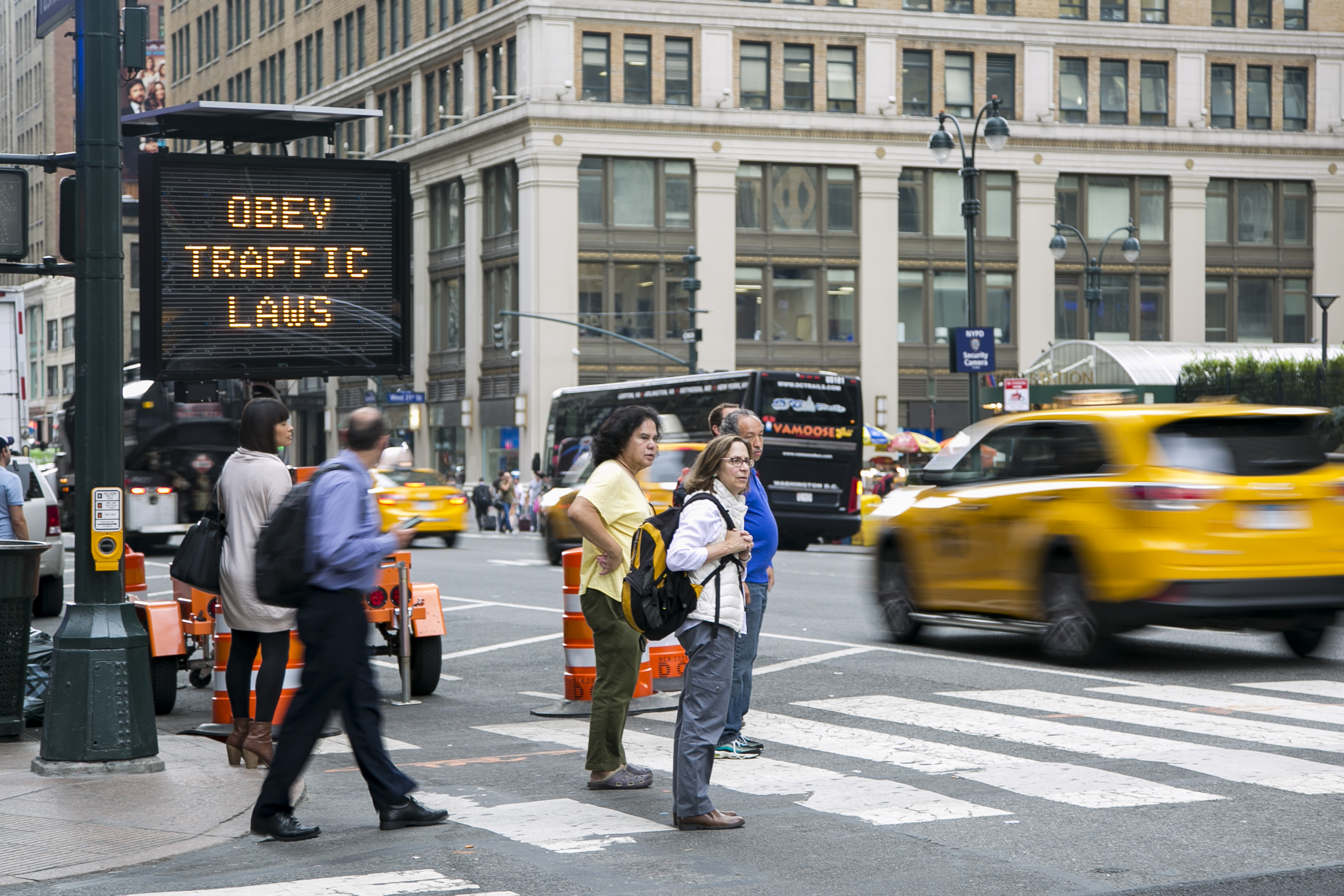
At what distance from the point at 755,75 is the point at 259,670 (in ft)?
159

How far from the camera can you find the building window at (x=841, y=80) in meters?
55.5

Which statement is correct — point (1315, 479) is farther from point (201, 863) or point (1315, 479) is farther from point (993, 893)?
point (201, 863)

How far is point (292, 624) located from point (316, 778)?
782 millimetres

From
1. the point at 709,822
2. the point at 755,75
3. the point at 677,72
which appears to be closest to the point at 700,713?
the point at 709,822

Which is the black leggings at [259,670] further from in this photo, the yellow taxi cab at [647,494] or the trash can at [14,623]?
the yellow taxi cab at [647,494]

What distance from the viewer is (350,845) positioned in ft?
22.5

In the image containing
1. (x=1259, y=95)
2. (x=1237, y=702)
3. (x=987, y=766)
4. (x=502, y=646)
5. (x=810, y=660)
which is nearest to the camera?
(x=987, y=766)

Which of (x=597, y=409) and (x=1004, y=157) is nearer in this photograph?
(x=597, y=409)

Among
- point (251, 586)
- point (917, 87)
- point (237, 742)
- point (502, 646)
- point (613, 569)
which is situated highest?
point (917, 87)

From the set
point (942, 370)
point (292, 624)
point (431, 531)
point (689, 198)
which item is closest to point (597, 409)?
point (431, 531)

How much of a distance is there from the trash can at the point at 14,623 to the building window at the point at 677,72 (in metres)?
46.2

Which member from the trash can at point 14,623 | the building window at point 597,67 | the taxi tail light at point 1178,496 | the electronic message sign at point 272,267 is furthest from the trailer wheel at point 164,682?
the building window at point 597,67

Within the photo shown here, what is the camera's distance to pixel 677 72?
54375 millimetres

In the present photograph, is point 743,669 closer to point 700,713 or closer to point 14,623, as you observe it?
point 700,713
